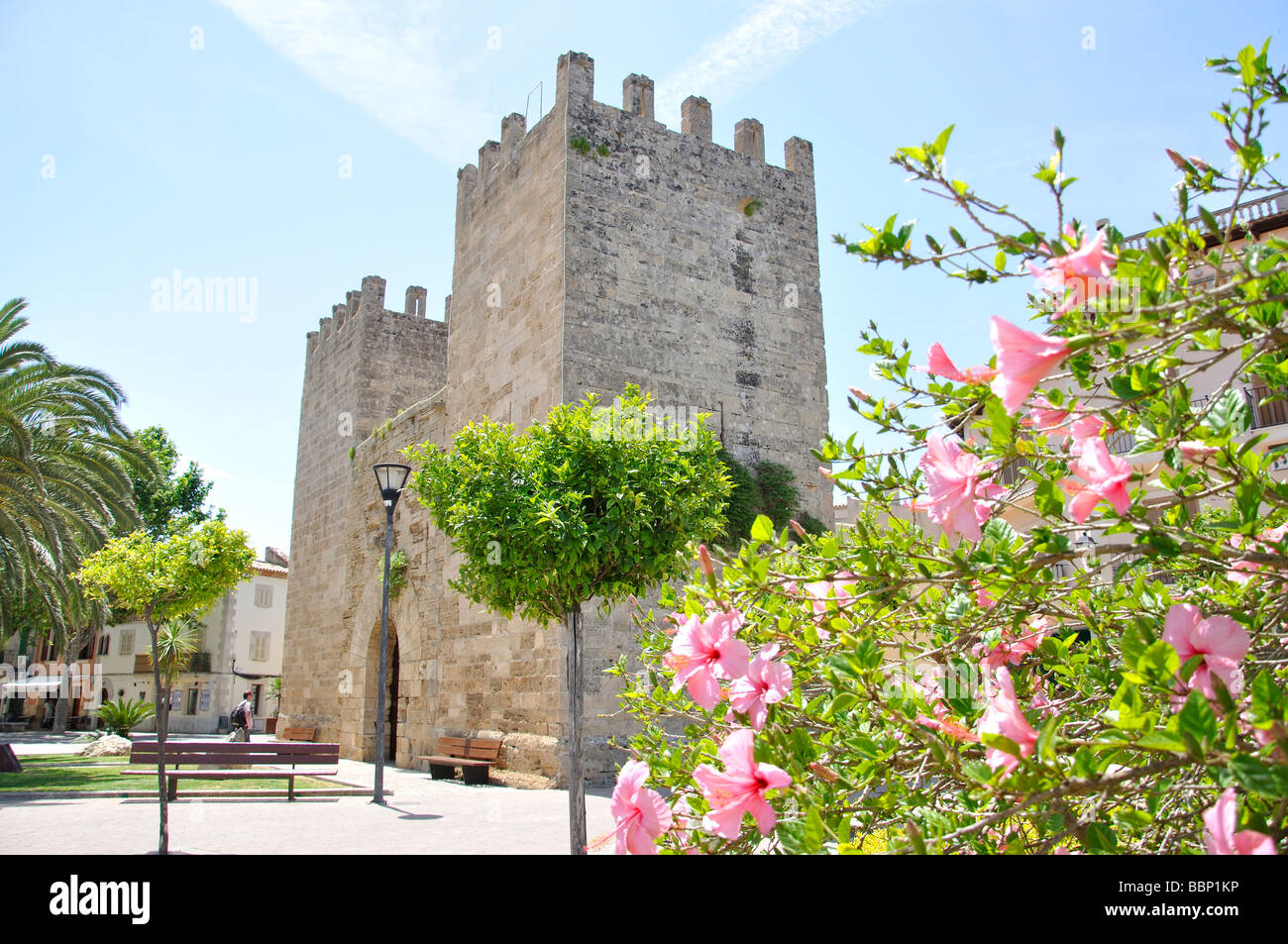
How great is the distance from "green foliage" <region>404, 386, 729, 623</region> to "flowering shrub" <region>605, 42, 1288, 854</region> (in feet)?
13.5

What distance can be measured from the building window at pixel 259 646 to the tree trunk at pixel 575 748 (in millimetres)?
35924

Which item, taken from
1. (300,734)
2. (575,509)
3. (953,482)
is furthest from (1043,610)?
(300,734)

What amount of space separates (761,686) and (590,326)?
397 inches

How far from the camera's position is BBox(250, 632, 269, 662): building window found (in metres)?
38.1

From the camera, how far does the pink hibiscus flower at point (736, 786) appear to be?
4.78 feet

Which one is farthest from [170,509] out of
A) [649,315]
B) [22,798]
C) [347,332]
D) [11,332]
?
[649,315]

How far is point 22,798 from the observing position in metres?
9.84

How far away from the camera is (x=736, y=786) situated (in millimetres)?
1474

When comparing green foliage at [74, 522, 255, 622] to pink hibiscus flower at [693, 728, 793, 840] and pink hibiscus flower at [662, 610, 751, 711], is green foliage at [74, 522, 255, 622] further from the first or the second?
pink hibiscus flower at [693, 728, 793, 840]

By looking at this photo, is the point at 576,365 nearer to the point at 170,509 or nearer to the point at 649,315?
the point at 649,315

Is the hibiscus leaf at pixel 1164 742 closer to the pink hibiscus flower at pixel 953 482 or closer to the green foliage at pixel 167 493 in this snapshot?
the pink hibiscus flower at pixel 953 482

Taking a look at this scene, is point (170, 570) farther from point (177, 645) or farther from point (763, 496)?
point (177, 645)

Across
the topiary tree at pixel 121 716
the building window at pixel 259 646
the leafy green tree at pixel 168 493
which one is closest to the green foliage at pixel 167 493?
the leafy green tree at pixel 168 493
